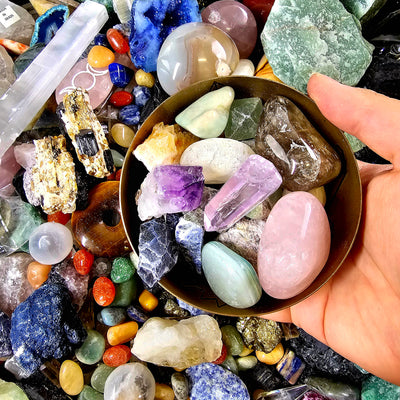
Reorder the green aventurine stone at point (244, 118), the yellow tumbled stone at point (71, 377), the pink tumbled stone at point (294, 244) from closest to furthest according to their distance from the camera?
1. the pink tumbled stone at point (294, 244)
2. the green aventurine stone at point (244, 118)
3. the yellow tumbled stone at point (71, 377)

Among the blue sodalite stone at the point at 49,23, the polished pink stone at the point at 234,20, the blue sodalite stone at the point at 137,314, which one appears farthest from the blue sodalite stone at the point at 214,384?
the blue sodalite stone at the point at 49,23

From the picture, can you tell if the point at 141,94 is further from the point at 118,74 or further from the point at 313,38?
the point at 313,38

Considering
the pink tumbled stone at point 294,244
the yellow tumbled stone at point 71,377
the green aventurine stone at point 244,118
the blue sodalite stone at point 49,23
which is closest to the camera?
the pink tumbled stone at point 294,244

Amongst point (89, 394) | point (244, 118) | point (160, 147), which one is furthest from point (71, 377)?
point (244, 118)

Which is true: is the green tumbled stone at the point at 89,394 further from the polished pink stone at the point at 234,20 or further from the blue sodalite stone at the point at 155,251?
the polished pink stone at the point at 234,20

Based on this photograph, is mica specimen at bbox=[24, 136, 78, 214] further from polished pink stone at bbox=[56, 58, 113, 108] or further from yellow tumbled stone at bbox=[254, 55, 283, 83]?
yellow tumbled stone at bbox=[254, 55, 283, 83]

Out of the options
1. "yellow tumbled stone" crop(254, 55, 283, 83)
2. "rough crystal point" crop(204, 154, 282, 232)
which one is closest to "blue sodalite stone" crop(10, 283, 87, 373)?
"rough crystal point" crop(204, 154, 282, 232)
